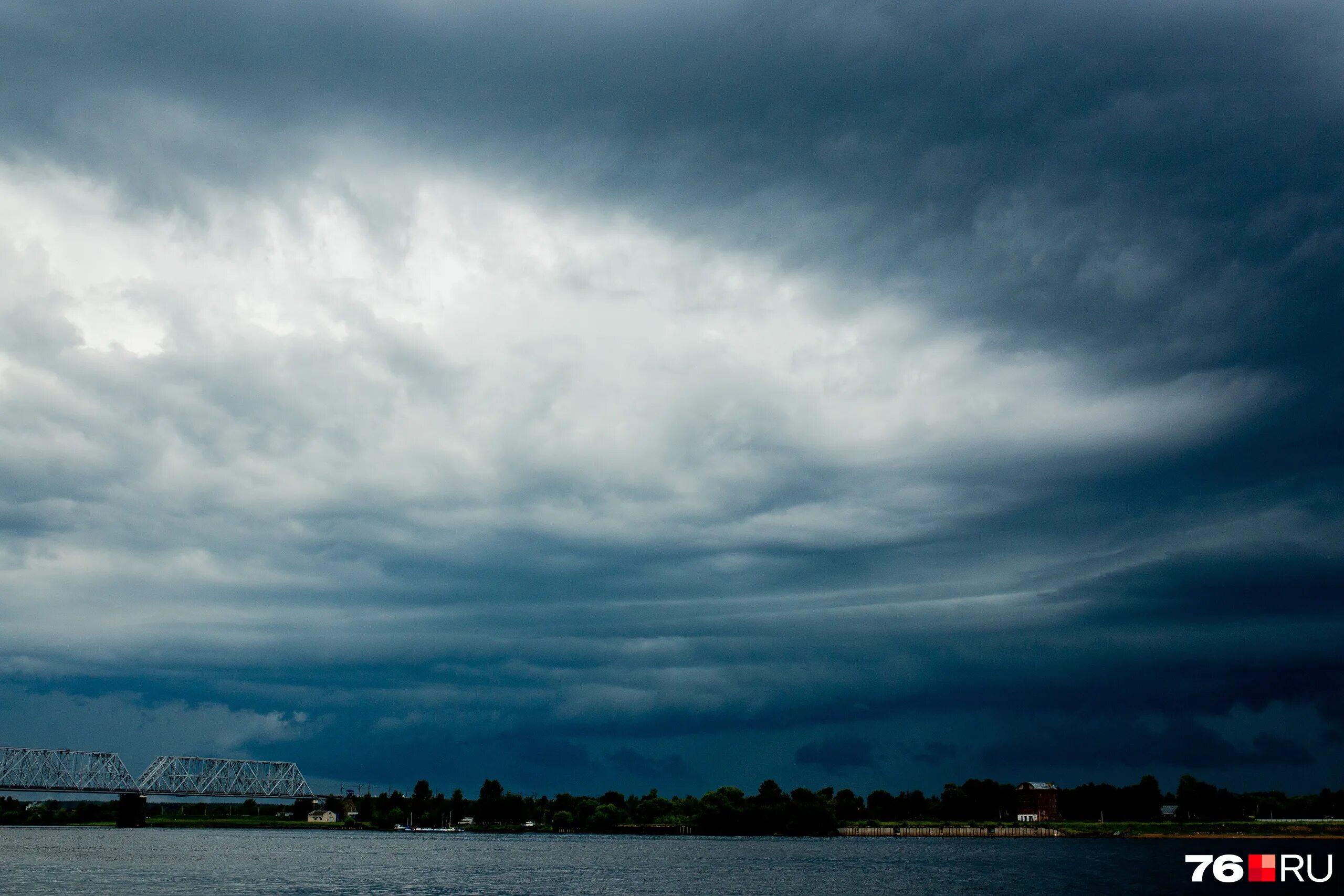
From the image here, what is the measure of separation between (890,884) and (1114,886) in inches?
1112

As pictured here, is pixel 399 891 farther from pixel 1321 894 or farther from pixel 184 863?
pixel 1321 894

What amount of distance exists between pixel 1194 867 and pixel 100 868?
7006 inches

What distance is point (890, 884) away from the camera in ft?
479

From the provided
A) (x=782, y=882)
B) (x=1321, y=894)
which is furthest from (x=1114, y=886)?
(x=782, y=882)

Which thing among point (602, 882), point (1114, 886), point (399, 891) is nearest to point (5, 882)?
point (399, 891)

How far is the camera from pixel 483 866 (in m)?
183

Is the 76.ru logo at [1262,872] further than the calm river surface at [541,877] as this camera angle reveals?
Yes

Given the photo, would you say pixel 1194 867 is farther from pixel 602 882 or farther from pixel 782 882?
pixel 602 882

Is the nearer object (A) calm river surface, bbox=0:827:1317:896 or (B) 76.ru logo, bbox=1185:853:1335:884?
(A) calm river surface, bbox=0:827:1317:896

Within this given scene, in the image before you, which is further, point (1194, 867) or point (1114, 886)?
point (1194, 867)

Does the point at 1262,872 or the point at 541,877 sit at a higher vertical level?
the point at 541,877

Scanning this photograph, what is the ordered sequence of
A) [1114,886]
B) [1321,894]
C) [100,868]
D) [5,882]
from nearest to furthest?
[5,882] < [1321,894] < [1114,886] < [100,868]

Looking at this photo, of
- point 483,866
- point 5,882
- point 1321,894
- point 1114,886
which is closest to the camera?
point 5,882

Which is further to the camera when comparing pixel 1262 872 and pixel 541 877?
pixel 1262 872
